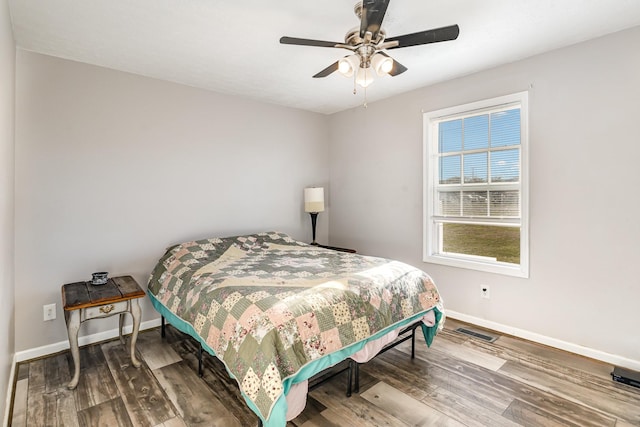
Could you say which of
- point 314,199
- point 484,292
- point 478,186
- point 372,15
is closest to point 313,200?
point 314,199

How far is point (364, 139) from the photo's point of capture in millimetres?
4320

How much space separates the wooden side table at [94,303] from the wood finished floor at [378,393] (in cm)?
23

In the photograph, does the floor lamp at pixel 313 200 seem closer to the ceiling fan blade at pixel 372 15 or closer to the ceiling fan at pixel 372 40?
the ceiling fan at pixel 372 40

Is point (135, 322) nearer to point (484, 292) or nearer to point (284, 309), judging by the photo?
point (284, 309)

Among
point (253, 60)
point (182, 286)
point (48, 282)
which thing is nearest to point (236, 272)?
point (182, 286)

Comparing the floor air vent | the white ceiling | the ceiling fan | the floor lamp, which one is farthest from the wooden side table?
the floor air vent

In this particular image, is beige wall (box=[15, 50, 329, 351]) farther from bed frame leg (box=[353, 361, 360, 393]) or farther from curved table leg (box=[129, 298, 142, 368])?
bed frame leg (box=[353, 361, 360, 393])

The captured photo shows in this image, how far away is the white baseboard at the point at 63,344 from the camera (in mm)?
2645

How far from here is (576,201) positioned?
2.66m

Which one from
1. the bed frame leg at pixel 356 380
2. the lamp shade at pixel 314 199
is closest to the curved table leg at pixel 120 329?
the bed frame leg at pixel 356 380

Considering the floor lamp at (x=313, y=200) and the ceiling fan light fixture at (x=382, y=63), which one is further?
the floor lamp at (x=313, y=200)

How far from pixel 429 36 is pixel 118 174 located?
286 centimetres

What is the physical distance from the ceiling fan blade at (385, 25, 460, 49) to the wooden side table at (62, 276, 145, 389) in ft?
8.27

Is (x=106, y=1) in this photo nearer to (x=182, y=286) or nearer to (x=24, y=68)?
(x=24, y=68)
